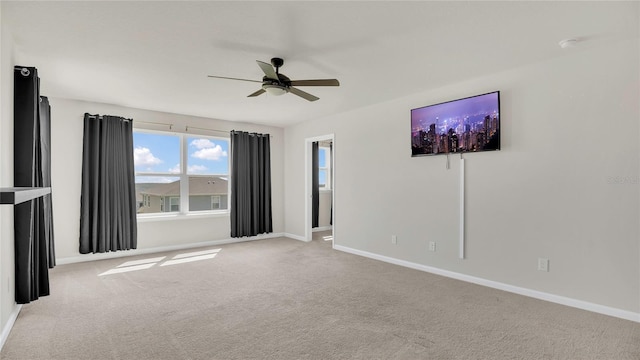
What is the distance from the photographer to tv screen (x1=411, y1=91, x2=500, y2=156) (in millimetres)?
3477

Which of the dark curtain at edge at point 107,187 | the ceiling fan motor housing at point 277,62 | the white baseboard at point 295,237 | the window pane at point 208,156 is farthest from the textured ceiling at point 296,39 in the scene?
the white baseboard at point 295,237

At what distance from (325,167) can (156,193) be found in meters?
3.89

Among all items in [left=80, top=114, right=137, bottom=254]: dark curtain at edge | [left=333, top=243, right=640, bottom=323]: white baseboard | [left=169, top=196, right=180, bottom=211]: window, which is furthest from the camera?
[left=169, top=196, right=180, bottom=211]: window

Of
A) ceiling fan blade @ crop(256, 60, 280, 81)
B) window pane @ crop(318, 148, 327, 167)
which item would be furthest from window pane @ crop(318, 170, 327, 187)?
ceiling fan blade @ crop(256, 60, 280, 81)

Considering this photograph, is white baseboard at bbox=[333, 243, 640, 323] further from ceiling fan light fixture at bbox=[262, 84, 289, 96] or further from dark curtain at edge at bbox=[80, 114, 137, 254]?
dark curtain at edge at bbox=[80, 114, 137, 254]

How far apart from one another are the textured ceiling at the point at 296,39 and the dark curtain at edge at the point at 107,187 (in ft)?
2.87

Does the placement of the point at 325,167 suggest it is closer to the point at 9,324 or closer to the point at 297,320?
the point at 297,320

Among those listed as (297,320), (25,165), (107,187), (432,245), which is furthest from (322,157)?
(25,165)

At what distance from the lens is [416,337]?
2396mm

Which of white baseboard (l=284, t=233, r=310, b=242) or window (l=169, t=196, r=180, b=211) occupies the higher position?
window (l=169, t=196, r=180, b=211)

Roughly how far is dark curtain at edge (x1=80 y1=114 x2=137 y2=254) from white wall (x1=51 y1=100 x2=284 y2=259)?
0.14 m

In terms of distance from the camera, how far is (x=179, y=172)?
5.58 meters

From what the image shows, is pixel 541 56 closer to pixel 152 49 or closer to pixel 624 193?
pixel 624 193

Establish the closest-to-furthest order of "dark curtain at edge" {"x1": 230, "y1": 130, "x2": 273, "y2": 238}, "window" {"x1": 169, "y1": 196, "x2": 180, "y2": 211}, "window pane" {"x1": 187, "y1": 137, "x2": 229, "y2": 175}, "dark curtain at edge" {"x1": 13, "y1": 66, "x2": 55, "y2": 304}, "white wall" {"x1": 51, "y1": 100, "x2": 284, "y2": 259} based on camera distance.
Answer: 1. "dark curtain at edge" {"x1": 13, "y1": 66, "x2": 55, "y2": 304}
2. "white wall" {"x1": 51, "y1": 100, "x2": 284, "y2": 259}
3. "window" {"x1": 169, "y1": 196, "x2": 180, "y2": 211}
4. "window pane" {"x1": 187, "y1": 137, "x2": 229, "y2": 175}
5. "dark curtain at edge" {"x1": 230, "y1": 130, "x2": 273, "y2": 238}
